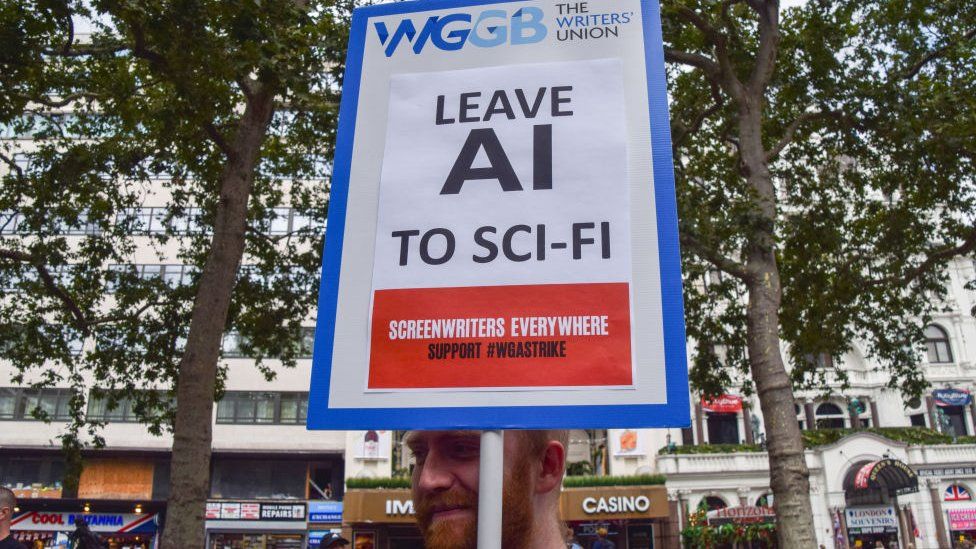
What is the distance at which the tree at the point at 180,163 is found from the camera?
8.46 meters

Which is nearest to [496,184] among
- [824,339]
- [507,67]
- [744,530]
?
[507,67]

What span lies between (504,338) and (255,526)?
103ft

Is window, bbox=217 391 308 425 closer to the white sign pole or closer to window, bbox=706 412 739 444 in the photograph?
window, bbox=706 412 739 444

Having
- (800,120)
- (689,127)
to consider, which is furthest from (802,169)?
(689,127)

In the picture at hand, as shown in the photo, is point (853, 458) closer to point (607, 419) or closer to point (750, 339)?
point (750, 339)

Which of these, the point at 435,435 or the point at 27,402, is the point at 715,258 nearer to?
the point at 435,435

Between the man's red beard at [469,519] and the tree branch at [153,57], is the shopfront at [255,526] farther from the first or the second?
the man's red beard at [469,519]

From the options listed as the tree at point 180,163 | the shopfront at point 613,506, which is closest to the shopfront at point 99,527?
the shopfront at point 613,506

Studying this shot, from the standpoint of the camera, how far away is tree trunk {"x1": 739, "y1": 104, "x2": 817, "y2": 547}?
9.62 meters

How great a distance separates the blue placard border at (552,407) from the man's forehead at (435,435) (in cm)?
5

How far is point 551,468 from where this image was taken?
201 centimetres

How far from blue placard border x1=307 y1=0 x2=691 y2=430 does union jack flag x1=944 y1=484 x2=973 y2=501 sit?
1411 inches

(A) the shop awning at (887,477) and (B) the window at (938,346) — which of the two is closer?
(A) the shop awning at (887,477)

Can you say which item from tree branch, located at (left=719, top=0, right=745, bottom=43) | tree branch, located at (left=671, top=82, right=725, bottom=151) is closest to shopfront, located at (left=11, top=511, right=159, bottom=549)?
tree branch, located at (left=671, top=82, right=725, bottom=151)
